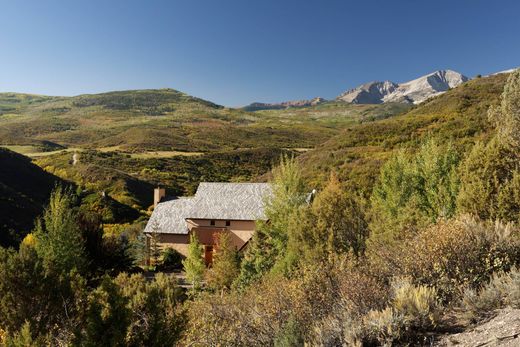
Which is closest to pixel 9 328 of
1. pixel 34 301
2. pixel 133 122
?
pixel 34 301

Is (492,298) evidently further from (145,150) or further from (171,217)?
(145,150)

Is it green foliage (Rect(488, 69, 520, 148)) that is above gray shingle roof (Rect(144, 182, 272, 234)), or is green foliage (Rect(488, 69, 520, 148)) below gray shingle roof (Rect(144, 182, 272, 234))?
above

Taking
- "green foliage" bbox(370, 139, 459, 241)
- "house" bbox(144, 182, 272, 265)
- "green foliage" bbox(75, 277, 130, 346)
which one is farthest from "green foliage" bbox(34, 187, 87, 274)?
"house" bbox(144, 182, 272, 265)

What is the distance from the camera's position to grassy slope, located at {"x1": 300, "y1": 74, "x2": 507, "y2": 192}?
4312 cm

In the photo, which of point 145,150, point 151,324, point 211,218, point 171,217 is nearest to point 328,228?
point 151,324

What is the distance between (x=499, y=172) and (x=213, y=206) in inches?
901

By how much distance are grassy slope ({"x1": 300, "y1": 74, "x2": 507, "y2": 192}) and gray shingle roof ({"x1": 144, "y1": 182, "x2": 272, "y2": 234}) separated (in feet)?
34.1

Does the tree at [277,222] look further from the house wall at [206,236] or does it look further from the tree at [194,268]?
the house wall at [206,236]

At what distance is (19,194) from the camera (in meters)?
47.5

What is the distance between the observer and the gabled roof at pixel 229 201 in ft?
104

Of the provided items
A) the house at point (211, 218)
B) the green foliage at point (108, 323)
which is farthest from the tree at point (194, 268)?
the green foliage at point (108, 323)

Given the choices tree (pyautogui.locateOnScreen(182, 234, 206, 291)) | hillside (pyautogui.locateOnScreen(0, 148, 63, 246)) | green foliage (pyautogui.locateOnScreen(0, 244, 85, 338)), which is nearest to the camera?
green foliage (pyautogui.locateOnScreen(0, 244, 85, 338))

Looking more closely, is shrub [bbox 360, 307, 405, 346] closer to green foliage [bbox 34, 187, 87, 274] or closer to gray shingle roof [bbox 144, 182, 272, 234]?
green foliage [bbox 34, 187, 87, 274]

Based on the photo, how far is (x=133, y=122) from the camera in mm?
180875
